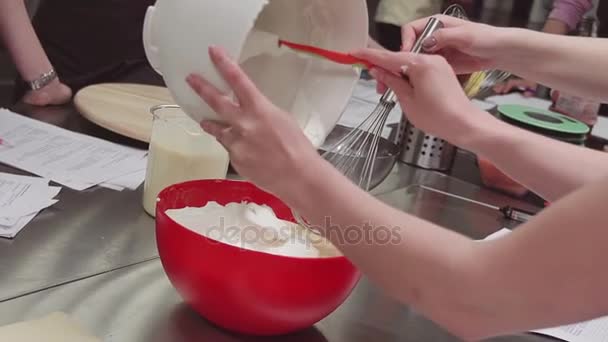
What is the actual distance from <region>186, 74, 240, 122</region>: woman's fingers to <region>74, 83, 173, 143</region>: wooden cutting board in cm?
59

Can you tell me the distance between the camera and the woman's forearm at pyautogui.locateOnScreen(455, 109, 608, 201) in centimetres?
77

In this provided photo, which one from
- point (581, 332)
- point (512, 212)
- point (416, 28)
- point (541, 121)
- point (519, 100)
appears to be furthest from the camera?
point (519, 100)

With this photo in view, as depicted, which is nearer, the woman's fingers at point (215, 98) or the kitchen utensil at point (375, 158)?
the woman's fingers at point (215, 98)

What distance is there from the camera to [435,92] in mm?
798

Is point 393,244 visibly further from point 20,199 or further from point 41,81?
point 41,81

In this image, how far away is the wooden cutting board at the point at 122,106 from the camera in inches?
46.7

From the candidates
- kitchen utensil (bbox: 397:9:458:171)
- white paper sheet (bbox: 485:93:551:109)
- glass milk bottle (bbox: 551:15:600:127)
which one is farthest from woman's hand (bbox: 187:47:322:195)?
white paper sheet (bbox: 485:93:551:109)

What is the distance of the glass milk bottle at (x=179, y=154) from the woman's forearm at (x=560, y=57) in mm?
424

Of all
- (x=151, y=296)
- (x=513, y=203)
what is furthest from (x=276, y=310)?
(x=513, y=203)

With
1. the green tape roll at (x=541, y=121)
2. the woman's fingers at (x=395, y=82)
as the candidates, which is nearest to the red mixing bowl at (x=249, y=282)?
the woman's fingers at (x=395, y=82)

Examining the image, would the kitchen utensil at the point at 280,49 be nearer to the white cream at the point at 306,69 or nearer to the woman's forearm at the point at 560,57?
the white cream at the point at 306,69

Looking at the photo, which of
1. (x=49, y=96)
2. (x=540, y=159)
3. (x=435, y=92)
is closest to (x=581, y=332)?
(x=540, y=159)

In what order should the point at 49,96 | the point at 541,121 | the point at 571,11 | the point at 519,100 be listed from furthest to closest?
the point at 571,11 < the point at 519,100 < the point at 541,121 < the point at 49,96

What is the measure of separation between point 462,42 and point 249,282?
19.0 inches
